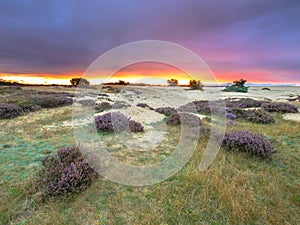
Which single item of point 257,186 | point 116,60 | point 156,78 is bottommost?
point 257,186

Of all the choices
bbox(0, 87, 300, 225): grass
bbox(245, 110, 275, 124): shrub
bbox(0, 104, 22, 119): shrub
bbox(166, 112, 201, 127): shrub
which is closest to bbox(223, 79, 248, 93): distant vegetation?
bbox(245, 110, 275, 124): shrub

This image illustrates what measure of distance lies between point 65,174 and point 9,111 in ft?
28.5

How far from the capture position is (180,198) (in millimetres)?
3430

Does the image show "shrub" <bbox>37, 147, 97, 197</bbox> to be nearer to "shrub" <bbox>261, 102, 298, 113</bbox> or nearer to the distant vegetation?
"shrub" <bbox>261, 102, 298, 113</bbox>

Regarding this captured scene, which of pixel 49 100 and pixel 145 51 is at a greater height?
pixel 145 51

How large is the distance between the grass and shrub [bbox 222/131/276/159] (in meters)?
0.28

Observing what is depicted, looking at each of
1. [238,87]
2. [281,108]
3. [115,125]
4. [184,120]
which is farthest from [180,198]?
[238,87]

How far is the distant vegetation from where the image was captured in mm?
34409

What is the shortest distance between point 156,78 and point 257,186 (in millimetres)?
5857

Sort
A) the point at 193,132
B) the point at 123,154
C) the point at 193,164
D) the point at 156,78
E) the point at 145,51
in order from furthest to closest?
the point at 156,78 < the point at 193,132 < the point at 145,51 < the point at 123,154 < the point at 193,164

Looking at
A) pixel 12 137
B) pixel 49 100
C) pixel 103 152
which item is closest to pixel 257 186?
pixel 103 152

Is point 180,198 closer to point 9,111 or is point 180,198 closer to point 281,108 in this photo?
point 9,111

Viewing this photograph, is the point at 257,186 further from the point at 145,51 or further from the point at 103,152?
the point at 145,51

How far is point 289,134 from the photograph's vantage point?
7484 millimetres
